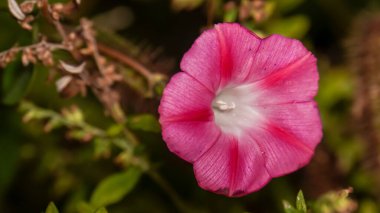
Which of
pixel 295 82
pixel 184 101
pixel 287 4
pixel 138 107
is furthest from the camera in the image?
pixel 287 4

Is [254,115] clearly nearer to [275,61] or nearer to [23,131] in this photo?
[275,61]

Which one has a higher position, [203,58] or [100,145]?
[203,58]

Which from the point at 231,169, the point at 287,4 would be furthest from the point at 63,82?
the point at 287,4

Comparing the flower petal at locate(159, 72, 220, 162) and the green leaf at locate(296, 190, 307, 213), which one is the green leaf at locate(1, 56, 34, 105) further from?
the green leaf at locate(296, 190, 307, 213)

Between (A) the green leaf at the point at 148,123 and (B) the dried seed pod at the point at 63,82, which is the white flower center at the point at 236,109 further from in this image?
(B) the dried seed pod at the point at 63,82

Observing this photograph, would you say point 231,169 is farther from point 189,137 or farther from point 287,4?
point 287,4

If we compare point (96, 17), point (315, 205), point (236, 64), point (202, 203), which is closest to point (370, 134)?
point (202, 203)

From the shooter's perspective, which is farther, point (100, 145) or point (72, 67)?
point (100, 145)

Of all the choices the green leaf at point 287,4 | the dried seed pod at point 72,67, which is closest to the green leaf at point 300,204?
the dried seed pod at point 72,67
